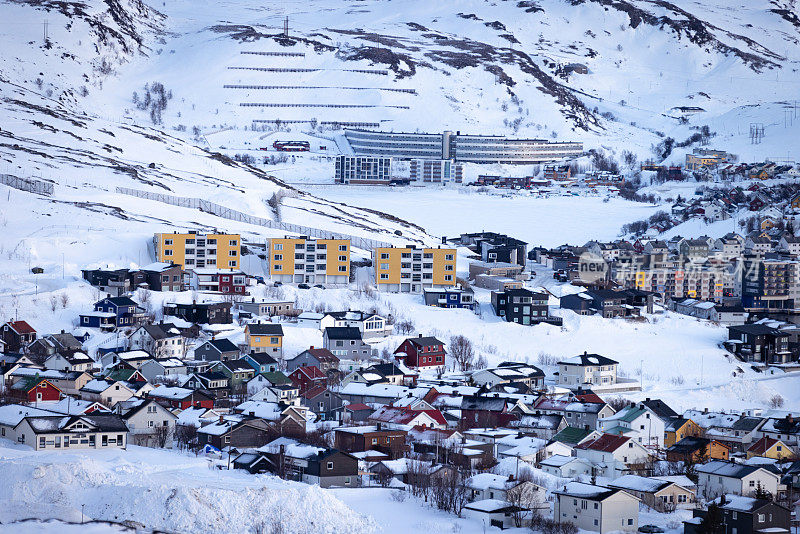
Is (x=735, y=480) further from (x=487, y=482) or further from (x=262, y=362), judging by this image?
(x=262, y=362)

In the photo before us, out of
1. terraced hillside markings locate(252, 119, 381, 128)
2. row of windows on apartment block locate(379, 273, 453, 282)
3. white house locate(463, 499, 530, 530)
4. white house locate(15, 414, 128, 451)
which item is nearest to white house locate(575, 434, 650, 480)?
white house locate(463, 499, 530, 530)

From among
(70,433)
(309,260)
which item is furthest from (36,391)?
(309,260)

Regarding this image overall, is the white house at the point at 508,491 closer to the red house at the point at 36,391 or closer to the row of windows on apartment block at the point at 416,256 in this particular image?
the red house at the point at 36,391

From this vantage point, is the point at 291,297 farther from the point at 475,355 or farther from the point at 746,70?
the point at 746,70

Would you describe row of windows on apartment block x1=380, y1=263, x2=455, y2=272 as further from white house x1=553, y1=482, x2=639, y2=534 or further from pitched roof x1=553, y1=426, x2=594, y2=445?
white house x1=553, y1=482, x2=639, y2=534

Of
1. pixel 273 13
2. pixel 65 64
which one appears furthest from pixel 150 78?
pixel 273 13

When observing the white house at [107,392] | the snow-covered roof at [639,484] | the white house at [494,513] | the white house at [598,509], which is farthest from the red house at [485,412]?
the white house at [598,509]
